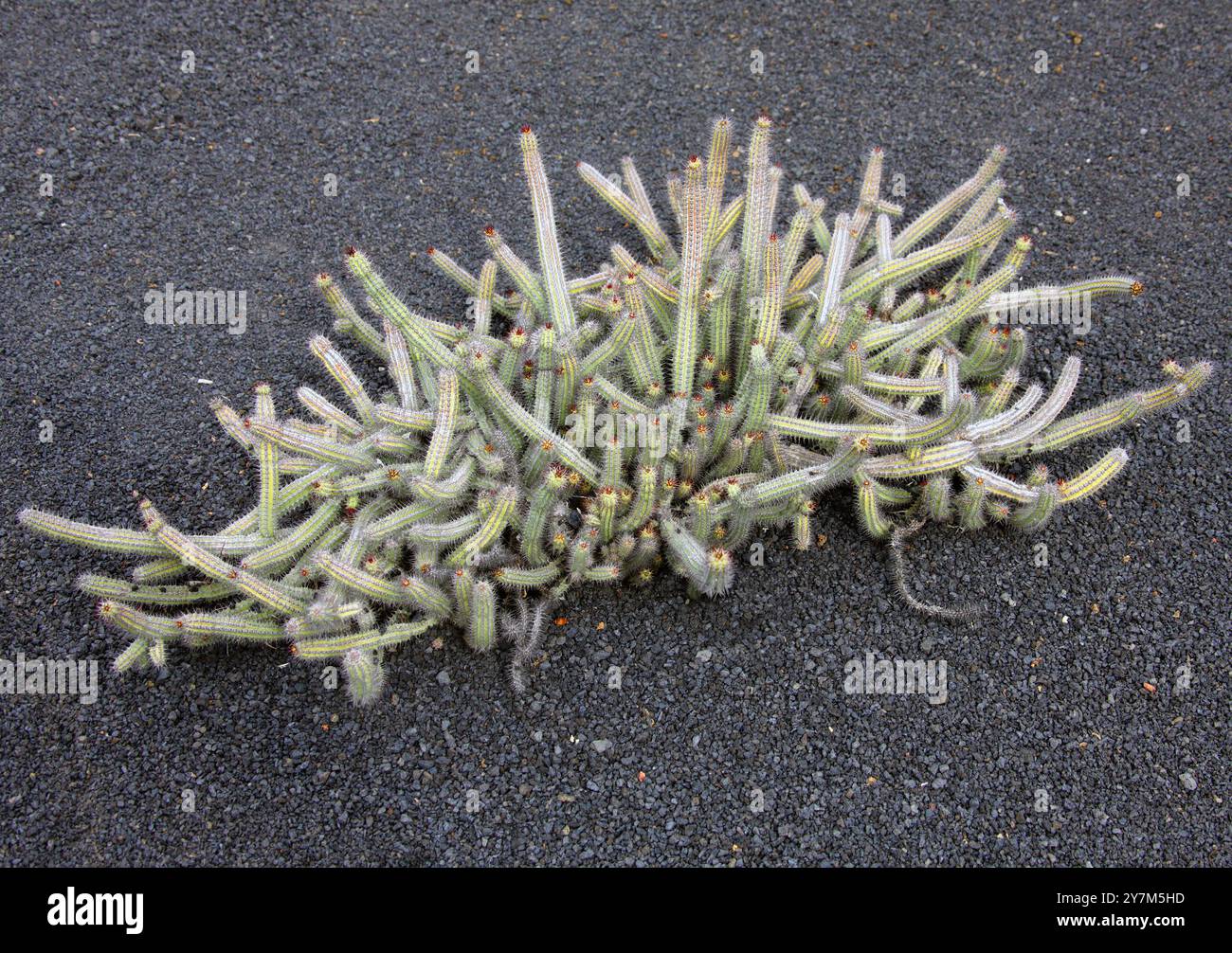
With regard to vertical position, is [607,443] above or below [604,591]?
above

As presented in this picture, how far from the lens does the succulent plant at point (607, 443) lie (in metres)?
3.16

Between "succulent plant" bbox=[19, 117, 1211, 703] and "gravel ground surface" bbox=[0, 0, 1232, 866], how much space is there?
19 cm

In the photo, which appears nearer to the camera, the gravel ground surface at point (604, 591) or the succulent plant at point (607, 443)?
the gravel ground surface at point (604, 591)

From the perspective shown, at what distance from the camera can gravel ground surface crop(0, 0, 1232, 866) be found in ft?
9.84

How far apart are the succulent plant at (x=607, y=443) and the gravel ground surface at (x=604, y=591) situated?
0.19 meters

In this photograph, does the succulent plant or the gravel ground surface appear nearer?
the gravel ground surface

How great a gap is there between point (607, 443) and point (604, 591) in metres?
0.54

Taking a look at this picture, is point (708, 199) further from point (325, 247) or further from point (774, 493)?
point (325, 247)

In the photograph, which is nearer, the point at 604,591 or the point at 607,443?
the point at 607,443

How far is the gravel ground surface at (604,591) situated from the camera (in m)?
3.00

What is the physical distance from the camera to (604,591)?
135 inches

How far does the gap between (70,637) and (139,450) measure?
757 millimetres

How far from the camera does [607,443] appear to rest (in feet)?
10.5
